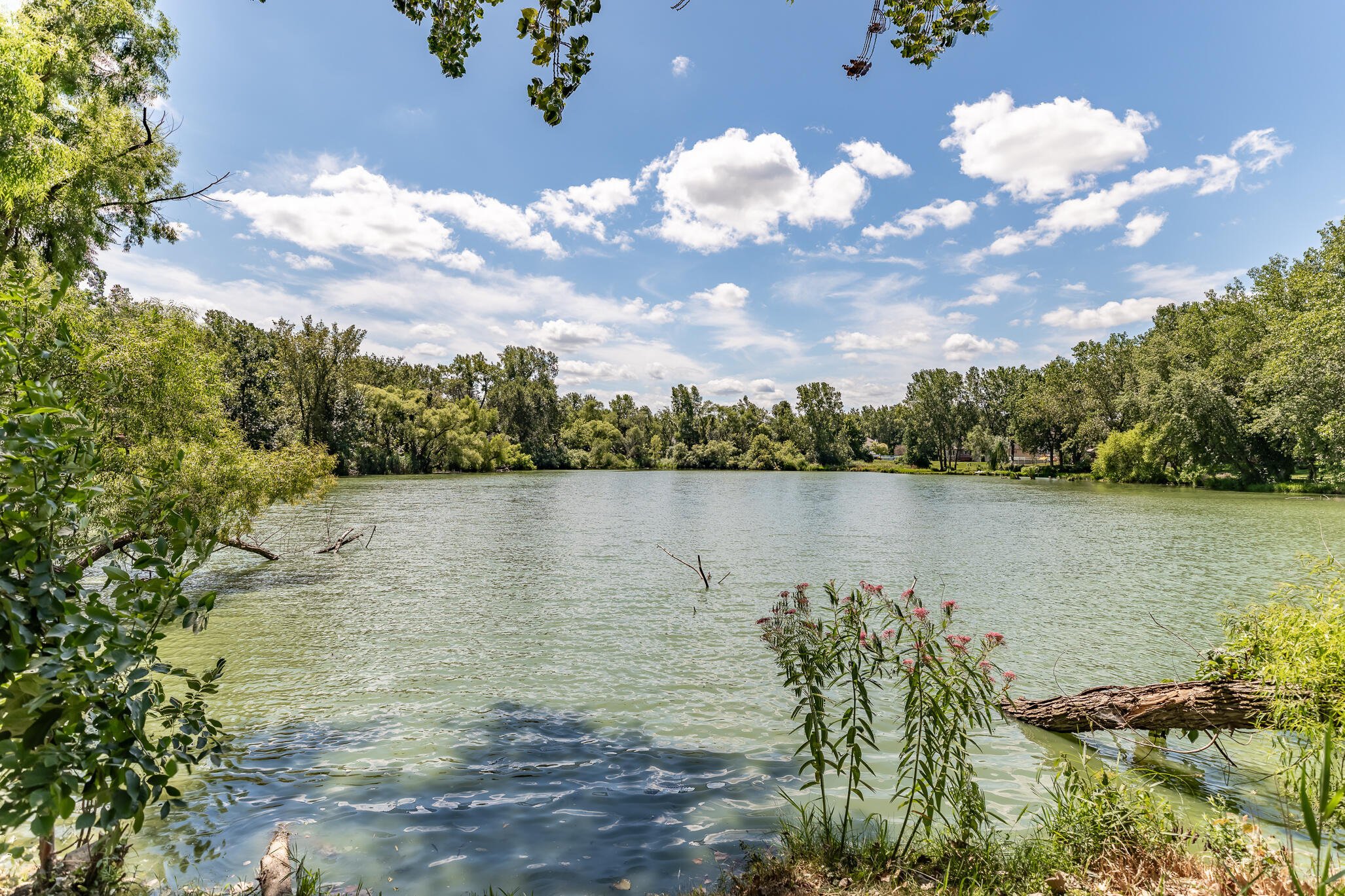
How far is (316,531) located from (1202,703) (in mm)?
29581

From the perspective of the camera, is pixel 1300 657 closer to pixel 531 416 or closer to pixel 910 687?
pixel 910 687

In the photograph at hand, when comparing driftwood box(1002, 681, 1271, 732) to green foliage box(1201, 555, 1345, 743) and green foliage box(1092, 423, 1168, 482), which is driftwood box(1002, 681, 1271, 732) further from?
green foliage box(1092, 423, 1168, 482)

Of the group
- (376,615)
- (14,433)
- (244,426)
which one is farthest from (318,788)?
(244,426)

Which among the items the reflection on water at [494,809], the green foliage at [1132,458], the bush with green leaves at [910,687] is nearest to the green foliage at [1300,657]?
the bush with green leaves at [910,687]

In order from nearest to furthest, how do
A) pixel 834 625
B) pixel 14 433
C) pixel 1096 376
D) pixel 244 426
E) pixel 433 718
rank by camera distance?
pixel 14 433
pixel 834 625
pixel 433 718
pixel 244 426
pixel 1096 376

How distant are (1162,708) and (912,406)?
122 m

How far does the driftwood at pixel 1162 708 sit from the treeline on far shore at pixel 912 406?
17399 millimetres

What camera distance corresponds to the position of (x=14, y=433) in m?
2.49

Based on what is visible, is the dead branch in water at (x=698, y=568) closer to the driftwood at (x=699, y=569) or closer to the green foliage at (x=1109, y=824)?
the driftwood at (x=699, y=569)

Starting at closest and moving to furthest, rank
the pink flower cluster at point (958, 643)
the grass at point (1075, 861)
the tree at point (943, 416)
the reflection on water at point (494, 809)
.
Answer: the grass at point (1075, 861) < the pink flower cluster at point (958, 643) < the reflection on water at point (494, 809) < the tree at point (943, 416)

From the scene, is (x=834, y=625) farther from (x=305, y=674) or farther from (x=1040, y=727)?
(x=305, y=674)

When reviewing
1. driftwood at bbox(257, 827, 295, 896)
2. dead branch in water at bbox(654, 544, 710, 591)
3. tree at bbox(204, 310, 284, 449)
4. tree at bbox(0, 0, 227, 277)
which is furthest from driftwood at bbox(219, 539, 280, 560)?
tree at bbox(204, 310, 284, 449)

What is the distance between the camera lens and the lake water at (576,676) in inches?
213

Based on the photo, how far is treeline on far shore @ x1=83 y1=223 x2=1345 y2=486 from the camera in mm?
38031
